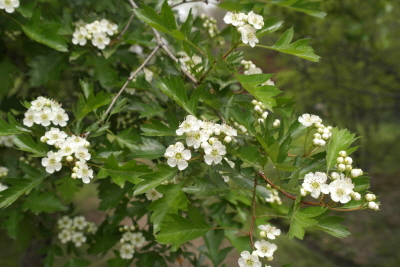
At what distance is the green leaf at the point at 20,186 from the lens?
127cm

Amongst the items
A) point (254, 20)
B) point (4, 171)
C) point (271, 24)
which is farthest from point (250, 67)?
point (4, 171)

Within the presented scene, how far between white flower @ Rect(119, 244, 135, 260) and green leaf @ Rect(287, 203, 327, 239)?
43.9 inches

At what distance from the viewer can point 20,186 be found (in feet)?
4.36

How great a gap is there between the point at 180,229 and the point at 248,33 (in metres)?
0.78

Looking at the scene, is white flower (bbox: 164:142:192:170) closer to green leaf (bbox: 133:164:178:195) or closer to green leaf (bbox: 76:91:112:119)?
green leaf (bbox: 133:164:178:195)

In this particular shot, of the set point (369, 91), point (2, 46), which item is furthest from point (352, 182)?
point (369, 91)

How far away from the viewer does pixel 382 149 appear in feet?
25.7

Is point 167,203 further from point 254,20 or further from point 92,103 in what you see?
point 254,20

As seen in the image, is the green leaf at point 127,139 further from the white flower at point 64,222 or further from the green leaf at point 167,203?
the white flower at point 64,222

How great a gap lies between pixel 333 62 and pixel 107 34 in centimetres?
519

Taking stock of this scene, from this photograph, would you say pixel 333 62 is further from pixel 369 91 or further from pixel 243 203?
pixel 243 203

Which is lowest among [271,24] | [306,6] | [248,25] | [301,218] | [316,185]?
[301,218]

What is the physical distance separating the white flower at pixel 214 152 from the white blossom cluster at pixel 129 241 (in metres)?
1.00

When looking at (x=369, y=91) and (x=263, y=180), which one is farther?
(x=369, y=91)
